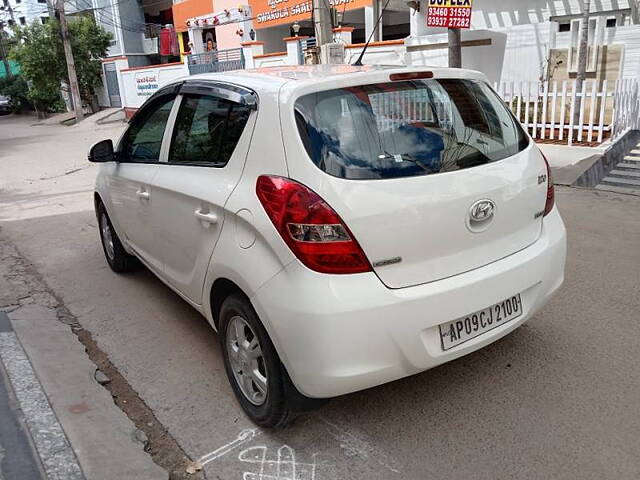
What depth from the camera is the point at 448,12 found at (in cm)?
864

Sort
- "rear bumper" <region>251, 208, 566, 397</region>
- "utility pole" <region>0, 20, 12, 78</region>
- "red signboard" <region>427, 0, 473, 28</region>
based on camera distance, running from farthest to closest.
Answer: "utility pole" <region>0, 20, 12, 78</region> → "red signboard" <region>427, 0, 473, 28</region> → "rear bumper" <region>251, 208, 566, 397</region>

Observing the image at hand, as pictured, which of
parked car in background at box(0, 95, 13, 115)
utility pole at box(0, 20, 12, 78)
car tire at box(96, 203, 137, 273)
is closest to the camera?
car tire at box(96, 203, 137, 273)

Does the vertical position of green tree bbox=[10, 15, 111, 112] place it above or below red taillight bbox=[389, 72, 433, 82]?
above

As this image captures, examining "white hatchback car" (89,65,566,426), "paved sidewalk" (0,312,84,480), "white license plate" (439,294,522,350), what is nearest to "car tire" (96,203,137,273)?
"paved sidewalk" (0,312,84,480)

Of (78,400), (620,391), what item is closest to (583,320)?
(620,391)

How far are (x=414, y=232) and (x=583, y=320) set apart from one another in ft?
6.23

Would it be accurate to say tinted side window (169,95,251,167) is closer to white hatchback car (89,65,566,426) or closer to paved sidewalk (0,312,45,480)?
white hatchback car (89,65,566,426)

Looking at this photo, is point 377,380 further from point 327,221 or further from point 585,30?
point 585,30

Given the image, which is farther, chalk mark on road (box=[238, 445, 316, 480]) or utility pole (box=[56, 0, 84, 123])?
utility pole (box=[56, 0, 84, 123])

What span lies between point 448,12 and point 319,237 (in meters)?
7.54

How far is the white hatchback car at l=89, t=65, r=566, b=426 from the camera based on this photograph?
2.27m

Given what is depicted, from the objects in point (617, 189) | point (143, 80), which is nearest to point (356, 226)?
point (617, 189)

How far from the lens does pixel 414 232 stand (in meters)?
2.35

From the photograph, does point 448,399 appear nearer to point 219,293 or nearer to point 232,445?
point 232,445
